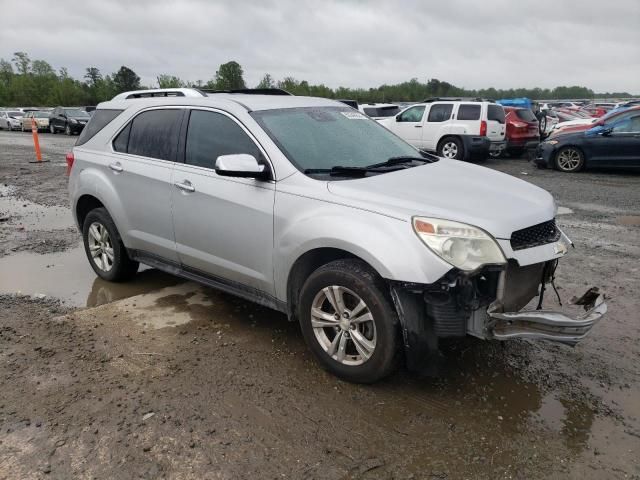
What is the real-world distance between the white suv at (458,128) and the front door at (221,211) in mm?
12025

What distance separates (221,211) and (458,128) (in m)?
12.8

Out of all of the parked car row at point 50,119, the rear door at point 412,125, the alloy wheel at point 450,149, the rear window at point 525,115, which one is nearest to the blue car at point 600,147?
the alloy wheel at point 450,149

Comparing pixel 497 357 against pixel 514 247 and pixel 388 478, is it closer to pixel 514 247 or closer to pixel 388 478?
pixel 514 247

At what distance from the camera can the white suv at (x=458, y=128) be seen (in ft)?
49.3

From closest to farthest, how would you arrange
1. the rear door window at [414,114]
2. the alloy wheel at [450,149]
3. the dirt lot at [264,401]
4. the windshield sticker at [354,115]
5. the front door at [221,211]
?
the dirt lot at [264,401], the front door at [221,211], the windshield sticker at [354,115], the alloy wheel at [450,149], the rear door window at [414,114]

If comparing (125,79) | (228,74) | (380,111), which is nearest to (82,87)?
(125,79)

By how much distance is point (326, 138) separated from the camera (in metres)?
3.97

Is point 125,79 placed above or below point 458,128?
above

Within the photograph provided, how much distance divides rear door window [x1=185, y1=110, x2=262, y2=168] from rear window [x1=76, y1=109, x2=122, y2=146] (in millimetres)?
1223

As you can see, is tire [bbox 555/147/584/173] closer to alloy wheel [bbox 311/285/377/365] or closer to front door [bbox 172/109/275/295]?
front door [bbox 172/109/275/295]

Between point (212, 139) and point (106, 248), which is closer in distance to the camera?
point (212, 139)

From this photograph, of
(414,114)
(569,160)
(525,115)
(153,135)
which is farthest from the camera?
(525,115)

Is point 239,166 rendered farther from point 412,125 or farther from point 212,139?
point 412,125

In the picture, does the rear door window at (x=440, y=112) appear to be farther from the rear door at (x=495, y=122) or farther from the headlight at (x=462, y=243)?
the headlight at (x=462, y=243)
